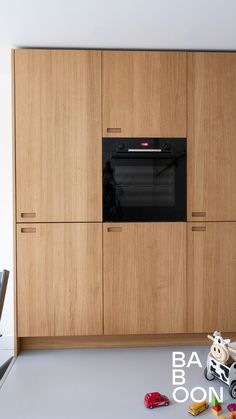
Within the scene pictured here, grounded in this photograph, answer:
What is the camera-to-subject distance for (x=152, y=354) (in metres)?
2.46

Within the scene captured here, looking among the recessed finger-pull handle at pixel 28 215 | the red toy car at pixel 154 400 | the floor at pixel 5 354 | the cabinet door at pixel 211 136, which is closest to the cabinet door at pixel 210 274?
the cabinet door at pixel 211 136

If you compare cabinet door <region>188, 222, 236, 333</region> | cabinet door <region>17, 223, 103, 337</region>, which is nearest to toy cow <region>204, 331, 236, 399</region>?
cabinet door <region>188, 222, 236, 333</region>

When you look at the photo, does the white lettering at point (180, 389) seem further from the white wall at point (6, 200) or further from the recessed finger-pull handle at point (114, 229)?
the white wall at point (6, 200)

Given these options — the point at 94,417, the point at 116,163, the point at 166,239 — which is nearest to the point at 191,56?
the point at 116,163

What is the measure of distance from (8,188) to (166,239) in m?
1.41

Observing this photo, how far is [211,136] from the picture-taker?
2479mm

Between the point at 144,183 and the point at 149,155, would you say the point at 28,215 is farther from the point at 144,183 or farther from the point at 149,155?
the point at 149,155

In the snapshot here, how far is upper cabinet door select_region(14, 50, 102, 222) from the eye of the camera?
7.85ft

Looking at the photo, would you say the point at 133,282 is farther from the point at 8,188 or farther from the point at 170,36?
the point at 170,36

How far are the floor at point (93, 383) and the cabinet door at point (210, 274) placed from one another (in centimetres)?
27

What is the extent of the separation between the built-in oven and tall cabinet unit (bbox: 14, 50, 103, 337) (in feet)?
0.30

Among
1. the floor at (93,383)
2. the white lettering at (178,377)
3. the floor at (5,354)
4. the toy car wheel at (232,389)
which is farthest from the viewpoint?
the floor at (5,354)

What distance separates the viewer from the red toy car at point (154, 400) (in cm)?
181

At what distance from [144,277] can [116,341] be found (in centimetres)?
56
